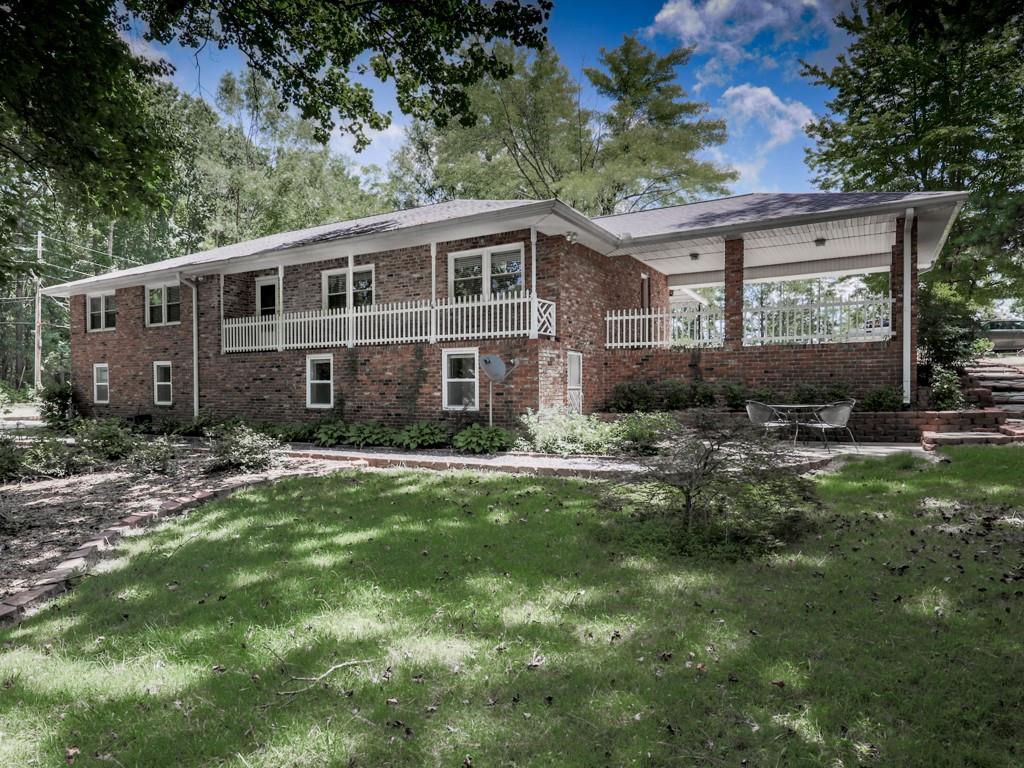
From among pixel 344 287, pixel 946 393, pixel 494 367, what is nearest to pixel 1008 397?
pixel 946 393

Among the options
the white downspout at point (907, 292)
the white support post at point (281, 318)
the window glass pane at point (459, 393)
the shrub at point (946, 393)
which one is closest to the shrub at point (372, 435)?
the window glass pane at point (459, 393)

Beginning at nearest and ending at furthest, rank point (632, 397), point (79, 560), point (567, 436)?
point (79, 560) → point (567, 436) → point (632, 397)

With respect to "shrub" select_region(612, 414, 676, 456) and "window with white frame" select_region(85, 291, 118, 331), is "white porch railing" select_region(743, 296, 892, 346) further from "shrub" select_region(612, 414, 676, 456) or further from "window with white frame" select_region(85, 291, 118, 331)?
"window with white frame" select_region(85, 291, 118, 331)

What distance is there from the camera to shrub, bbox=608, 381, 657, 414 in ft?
40.1

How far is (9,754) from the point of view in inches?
87.3

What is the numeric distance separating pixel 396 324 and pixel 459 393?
228 centimetres

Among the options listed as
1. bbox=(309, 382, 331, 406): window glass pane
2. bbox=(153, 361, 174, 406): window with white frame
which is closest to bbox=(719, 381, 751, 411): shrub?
bbox=(309, 382, 331, 406): window glass pane

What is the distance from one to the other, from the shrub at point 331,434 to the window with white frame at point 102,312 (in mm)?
11035

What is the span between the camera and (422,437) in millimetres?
11086

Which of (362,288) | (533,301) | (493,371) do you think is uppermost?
(362,288)

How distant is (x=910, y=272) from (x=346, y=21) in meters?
11.2

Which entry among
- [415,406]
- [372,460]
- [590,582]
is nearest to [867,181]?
[415,406]

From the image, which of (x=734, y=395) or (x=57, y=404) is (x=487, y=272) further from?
(x=57, y=404)

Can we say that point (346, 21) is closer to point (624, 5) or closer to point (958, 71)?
point (624, 5)
